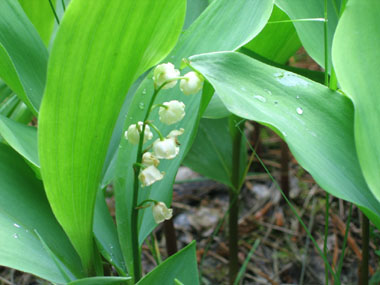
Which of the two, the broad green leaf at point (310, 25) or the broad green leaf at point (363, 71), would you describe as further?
the broad green leaf at point (310, 25)

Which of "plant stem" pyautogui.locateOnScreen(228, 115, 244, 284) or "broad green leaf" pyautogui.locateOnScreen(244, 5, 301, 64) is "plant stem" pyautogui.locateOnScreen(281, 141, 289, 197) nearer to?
"plant stem" pyautogui.locateOnScreen(228, 115, 244, 284)

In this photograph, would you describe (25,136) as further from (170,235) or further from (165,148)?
(170,235)

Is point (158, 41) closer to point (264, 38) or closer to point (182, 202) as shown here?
point (264, 38)

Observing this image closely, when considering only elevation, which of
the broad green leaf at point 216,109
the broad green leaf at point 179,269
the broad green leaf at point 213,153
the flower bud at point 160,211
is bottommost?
the broad green leaf at point 213,153

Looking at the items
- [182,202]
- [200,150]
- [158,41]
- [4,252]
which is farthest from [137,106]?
[182,202]

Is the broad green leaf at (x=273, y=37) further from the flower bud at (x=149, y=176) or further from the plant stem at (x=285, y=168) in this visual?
the plant stem at (x=285, y=168)

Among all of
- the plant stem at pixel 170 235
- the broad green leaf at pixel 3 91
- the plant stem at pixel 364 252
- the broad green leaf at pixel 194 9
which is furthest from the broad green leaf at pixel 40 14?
the plant stem at pixel 364 252

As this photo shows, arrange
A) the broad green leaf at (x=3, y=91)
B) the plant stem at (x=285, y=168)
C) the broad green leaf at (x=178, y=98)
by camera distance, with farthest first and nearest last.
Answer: the plant stem at (x=285, y=168)
the broad green leaf at (x=3, y=91)
the broad green leaf at (x=178, y=98)
